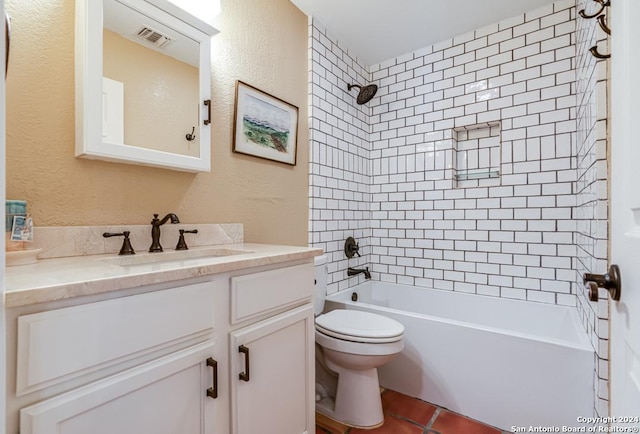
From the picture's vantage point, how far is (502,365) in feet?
5.52

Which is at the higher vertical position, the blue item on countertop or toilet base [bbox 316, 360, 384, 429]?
the blue item on countertop

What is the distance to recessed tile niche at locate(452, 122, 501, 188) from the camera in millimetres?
2410

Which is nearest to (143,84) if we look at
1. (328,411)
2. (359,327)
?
(359,327)

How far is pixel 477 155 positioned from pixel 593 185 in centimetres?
113

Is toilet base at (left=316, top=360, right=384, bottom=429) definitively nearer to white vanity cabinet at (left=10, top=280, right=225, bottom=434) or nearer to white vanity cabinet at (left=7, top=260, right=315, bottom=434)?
white vanity cabinet at (left=7, top=260, right=315, bottom=434)

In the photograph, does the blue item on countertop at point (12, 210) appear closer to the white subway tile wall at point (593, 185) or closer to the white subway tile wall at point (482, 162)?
the white subway tile wall at point (593, 185)

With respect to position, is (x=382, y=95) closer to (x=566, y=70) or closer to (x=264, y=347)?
(x=566, y=70)

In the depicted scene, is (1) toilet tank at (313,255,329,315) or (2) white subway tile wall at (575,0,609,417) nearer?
(2) white subway tile wall at (575,0,609,417)

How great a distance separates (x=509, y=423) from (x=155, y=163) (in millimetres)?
2176

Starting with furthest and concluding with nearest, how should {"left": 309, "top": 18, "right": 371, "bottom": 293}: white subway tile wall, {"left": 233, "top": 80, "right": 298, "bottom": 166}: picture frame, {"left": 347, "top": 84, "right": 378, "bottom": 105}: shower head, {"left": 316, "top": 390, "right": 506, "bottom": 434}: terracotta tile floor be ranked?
{"left": 347, "top": 84, "right": 378, "bottom": 105}: shower head < {"left": 309, "top": 18, "right": 371, "bottom": 293}: white subway tile wall < {"left": 233, "top": 80, "right": 298, "bottom": 166}: picture frame < {"left": 316, "top": 390, "right": 506, "bottom": 434}: terracotta tile floor

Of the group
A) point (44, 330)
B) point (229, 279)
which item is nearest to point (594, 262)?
point (229, 279)

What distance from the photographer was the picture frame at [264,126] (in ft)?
5.75

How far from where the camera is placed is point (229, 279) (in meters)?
1.02

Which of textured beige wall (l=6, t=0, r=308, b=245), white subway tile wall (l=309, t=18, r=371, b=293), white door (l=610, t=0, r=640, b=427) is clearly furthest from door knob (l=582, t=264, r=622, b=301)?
white subway tile wall (l=309, t=18, r=371, b=293)
